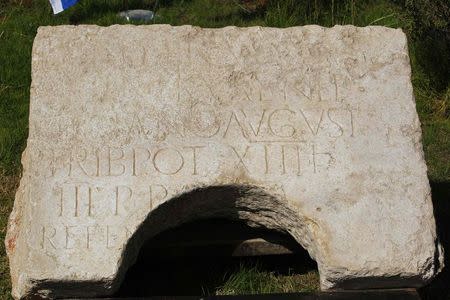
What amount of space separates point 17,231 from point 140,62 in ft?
2.74

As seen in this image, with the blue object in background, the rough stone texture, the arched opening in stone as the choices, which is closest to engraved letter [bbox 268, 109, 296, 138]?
the rough stone texture

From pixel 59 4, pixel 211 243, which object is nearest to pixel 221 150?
pixel 211 243

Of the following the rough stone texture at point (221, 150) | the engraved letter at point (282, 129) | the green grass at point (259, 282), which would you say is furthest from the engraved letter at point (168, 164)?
the green grass at point (259, 282)

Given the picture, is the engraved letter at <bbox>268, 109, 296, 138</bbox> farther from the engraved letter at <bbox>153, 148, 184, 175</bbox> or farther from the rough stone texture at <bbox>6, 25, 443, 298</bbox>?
the engraved letter at <bbox>153, 148, 184, 175</bbox>

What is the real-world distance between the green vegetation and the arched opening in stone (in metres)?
0.11

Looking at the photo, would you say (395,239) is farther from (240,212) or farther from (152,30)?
(152,30)

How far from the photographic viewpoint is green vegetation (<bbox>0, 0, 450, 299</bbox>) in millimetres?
4141

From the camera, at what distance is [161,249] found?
3.40 m

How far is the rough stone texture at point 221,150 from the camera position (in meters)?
2.86

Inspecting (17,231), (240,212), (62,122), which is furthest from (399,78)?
(17,231)

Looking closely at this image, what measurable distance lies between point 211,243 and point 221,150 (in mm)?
567

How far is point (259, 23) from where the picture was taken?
17.4ft

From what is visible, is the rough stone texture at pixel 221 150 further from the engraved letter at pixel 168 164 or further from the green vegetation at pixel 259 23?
the green vegetation at pixel 259 23

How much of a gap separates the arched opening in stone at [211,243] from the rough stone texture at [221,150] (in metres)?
0.01
